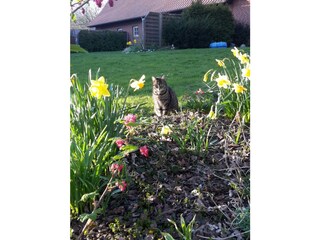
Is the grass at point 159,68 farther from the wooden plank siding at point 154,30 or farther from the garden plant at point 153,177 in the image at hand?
the garden plant at point 153,177

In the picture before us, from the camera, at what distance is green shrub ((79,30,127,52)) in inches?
54.8

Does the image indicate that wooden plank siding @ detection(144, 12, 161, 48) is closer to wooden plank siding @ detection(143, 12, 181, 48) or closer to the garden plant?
wooden plank siding @ detection(143, 12, 181, 48)

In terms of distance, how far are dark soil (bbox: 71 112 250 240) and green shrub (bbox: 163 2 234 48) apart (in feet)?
1.39

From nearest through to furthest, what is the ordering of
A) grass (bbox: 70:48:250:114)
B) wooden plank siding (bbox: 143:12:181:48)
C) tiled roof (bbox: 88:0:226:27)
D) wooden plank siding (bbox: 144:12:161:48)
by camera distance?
Answer: tiled roof (bbox: 88:0:226:27) → wooden plank siding (bbox: 143:12:181:48) → wooden plank siding (bbox: 144:12:161:48) → grass (bbox: 70:48:250:114)

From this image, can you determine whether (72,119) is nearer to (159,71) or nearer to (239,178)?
(239,178)

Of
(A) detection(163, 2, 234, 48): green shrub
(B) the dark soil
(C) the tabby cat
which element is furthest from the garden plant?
(C) the tabby cat

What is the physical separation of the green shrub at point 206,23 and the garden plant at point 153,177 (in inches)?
4.1

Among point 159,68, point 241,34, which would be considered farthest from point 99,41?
point 159,68
